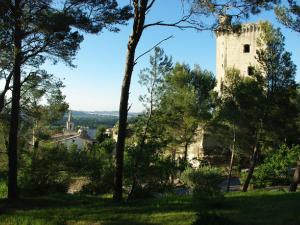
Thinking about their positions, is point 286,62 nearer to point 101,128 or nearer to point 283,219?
point 283,219

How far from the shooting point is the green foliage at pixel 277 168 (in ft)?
77.1

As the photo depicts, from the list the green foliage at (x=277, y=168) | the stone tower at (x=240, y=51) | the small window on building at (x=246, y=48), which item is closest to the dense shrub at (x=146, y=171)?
the green foliage at (x=277, y=168)

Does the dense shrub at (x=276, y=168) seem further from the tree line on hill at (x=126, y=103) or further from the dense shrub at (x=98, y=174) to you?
the dense shrub at (x=98, y=174)

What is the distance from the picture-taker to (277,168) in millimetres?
23891

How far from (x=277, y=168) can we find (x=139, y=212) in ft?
54.9

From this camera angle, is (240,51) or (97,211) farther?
(240,51)

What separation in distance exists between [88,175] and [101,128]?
51.0m

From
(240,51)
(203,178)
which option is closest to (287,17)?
(203,178)

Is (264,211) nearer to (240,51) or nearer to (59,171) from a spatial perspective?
(59,171)

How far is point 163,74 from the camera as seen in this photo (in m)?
15.7

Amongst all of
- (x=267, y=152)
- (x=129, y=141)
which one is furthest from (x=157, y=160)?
(x=267, y=152)

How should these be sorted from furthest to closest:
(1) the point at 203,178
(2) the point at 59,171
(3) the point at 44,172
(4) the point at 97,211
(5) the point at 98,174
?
1. (5) the point at 98,174
2. (2) the point at 59,171
3. (3) the point at 44,172
4. (1) the point at 203,178
5. (4) the point at 97,211

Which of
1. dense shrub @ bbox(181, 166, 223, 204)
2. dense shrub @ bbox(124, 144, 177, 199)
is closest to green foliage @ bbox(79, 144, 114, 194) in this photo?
dense shrub @ bbox(124, 144, 177, 199)

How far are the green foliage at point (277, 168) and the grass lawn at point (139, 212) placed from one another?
13.2m
